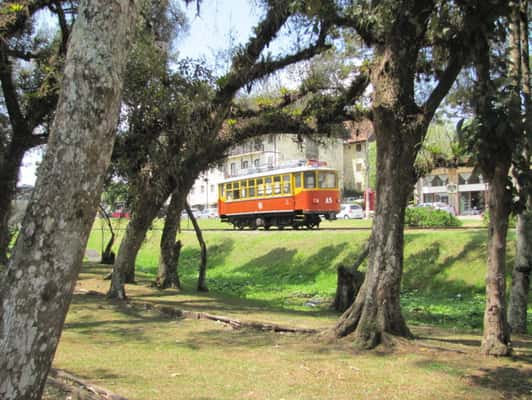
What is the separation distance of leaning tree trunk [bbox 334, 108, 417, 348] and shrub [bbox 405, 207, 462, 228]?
53.6ft

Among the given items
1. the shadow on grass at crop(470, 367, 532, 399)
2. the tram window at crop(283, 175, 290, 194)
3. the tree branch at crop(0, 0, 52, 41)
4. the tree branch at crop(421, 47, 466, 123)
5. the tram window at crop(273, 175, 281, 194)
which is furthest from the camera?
the tram window at crop(273, 175, 281, 194)

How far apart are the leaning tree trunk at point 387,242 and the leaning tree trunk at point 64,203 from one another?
478 cm

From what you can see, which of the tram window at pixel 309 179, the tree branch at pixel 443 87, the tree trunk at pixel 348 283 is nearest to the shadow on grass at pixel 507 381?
the tree branch at pixel 443 87

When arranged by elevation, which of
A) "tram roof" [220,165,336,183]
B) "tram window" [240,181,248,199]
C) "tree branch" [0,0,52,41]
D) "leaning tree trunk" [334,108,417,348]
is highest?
"tree branch" [0,0,52,41]

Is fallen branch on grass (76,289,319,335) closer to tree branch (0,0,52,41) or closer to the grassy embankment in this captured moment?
the grassy embankment

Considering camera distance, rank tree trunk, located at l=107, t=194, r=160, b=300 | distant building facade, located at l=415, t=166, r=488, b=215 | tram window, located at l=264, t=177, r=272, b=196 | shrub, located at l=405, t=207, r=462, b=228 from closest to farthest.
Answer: tree trunk, located at l=107, t=194, r=160, b=300 → shrub, located at l=405, t=207, r=462, b=228 → tram window, located at l=264, t=177, r=272, b=196 → distant building facade, located at l=415, t=166, r=488, b=215

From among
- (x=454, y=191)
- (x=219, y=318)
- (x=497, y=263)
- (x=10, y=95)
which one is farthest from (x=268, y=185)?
(x=454, y=191)

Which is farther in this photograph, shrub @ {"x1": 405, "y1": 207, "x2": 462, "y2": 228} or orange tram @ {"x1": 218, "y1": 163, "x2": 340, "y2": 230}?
orange tram @ {"x1": 218, "y1": 163, "x2": 340, "y2": 230}

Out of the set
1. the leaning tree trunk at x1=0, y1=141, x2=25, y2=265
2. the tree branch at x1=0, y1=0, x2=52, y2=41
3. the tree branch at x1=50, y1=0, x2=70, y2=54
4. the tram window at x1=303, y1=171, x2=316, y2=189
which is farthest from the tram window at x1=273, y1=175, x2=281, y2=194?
the tree branch at x1=0, y1=0, x2=52, y2=41

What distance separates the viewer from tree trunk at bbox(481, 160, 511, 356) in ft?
21.5

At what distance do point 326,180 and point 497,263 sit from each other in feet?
72.9

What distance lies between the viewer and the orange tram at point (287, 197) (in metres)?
28.2

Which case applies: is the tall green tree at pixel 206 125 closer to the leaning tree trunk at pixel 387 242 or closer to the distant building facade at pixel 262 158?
the distant building facade at pixel 262 158

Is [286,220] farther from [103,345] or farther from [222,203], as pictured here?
[103,345]
